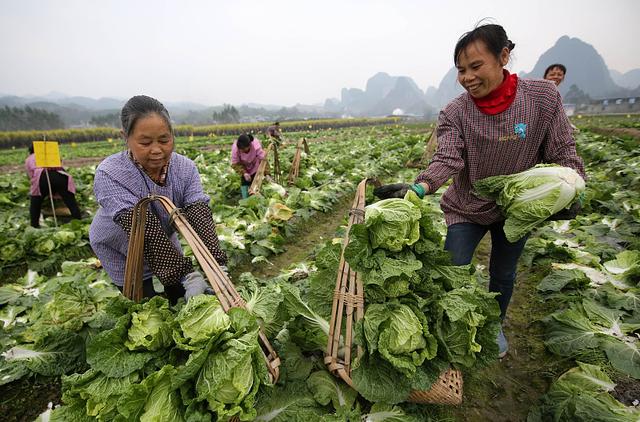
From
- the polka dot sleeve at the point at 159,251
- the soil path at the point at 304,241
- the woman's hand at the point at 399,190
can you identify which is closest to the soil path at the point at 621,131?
the soil path at the point at 304,241

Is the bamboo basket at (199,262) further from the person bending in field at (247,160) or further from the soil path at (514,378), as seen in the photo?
the person bending in field at (247,160)

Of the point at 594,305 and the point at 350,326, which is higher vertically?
the point at 350,326

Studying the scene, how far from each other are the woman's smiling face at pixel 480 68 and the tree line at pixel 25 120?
84220mm

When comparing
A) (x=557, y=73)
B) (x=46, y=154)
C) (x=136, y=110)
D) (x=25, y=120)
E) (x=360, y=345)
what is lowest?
(x=360, y=345)

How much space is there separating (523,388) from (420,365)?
1.43 meters

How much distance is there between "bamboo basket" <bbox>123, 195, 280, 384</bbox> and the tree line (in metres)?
83.1

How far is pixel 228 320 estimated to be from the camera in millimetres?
Answer: 1770

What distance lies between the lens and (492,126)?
7.01 ft

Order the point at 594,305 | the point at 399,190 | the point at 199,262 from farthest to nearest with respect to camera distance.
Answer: the point at 594,305
the point at 399,190
the point at 199,262

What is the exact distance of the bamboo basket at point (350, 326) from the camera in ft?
6.34

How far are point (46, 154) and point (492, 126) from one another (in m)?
7.05

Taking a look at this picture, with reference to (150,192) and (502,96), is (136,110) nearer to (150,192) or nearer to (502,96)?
(150,192)

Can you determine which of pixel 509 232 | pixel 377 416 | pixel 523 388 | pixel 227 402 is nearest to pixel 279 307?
pixel 227 402

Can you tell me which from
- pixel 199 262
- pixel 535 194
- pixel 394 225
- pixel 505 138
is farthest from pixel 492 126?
pixel 199 262
